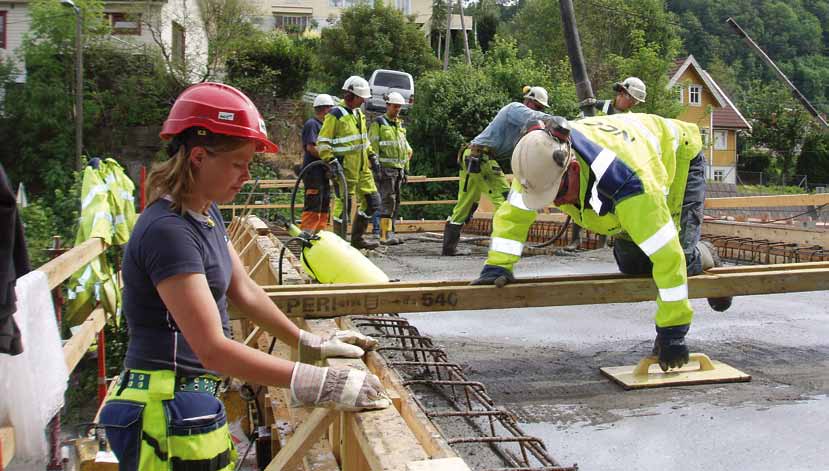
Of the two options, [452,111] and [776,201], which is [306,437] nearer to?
[776,201]

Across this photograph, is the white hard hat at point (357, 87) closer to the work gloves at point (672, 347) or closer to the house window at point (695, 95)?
the work gloves at point (672, 347)

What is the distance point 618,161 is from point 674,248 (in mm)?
523

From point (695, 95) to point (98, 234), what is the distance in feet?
156

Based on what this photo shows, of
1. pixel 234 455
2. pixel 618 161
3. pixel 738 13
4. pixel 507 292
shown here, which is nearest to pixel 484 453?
pixel 507 292

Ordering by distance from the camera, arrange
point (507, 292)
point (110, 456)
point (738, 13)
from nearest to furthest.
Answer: point (507, 292), point (110, 456), point (738, 13)

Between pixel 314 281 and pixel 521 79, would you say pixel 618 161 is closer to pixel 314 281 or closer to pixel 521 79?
pixel 314 281

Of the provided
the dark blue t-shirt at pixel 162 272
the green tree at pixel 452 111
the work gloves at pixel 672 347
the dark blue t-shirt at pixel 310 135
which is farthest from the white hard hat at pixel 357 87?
the green tree at pixel 452 111

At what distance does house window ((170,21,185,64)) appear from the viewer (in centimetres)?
3133

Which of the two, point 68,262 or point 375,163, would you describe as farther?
point 375,163

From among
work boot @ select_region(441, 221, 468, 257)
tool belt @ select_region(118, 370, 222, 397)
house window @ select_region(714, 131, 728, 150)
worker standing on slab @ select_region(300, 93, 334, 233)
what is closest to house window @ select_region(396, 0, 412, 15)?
house window @ select_region(714, 131, 728, 150)

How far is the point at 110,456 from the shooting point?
4793 millimetres

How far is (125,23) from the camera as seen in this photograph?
31453 millimetres

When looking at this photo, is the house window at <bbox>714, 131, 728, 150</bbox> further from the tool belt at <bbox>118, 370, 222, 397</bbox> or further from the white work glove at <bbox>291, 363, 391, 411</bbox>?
the tool belt at <bbox>118, 370, 222, 397</bbox>

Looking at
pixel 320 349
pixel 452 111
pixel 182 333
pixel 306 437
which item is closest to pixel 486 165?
pixel 320 349
